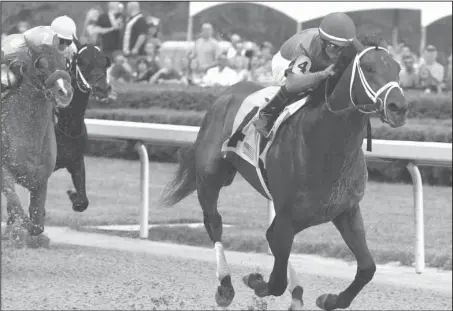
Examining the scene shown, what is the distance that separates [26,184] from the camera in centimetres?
624

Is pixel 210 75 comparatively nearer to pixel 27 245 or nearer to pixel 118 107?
pixel 118 107

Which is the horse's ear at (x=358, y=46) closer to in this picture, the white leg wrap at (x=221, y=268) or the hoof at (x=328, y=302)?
the hoof at (x=328, y=302)

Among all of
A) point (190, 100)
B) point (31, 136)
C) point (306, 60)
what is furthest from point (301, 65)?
point (190, 100)

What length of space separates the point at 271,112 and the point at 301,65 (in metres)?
0.42

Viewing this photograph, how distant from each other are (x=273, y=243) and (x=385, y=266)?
10.5 ft

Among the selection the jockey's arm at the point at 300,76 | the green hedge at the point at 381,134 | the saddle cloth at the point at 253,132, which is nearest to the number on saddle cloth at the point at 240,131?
the saddle cloth at the point at 253,132

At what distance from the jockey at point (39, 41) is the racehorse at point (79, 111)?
0.25 ft

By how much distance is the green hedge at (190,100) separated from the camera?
13477 millimetres

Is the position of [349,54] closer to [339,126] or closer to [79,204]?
[339,126]

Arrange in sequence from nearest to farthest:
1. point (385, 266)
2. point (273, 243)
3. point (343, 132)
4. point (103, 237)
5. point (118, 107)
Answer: point (343, 132) < point (273, 243) < point (385, 266) < point (103, 237) < point (118, 107)

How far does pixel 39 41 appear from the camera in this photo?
16.1 feet

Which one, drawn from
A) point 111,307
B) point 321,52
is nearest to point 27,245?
point 111,307

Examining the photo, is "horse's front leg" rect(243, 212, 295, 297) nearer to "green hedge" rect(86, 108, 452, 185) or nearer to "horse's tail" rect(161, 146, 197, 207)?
"horse's tail" rect(161, 146, 197, 207)

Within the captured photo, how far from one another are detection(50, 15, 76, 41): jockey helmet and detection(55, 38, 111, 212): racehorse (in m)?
0.32
